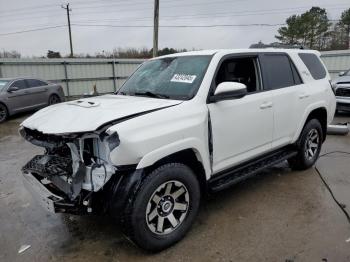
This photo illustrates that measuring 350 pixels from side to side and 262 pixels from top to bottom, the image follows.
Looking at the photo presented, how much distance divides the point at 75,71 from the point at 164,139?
55.2ft

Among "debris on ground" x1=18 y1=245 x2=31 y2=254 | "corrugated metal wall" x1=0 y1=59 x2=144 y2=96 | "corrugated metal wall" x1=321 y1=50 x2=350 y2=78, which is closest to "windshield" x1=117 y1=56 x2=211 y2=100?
"debris on ground" x1=18 y1=245 x2=31 y2=254

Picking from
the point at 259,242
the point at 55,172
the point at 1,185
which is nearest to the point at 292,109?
the point at 259,242

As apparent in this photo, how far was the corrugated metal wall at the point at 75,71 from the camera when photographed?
55.1 ft

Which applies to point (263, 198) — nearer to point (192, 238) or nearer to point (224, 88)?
point (192, 238)

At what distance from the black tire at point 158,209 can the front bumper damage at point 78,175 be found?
0.30 metres

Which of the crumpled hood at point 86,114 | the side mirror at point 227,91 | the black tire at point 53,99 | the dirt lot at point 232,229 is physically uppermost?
the side mirror at point 227,91

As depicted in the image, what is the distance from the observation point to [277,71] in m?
4.61

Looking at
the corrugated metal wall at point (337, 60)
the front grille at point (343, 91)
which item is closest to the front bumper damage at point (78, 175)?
the front grille at point (343, 91)

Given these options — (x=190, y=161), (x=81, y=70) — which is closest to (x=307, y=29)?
(x=81, y=70)

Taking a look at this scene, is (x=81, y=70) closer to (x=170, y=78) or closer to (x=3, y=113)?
(x=3, y=113)

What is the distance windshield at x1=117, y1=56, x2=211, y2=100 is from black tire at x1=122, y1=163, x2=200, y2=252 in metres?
0.86

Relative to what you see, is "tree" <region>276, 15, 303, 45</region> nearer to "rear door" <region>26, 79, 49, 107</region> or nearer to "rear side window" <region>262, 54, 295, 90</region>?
"rear door" <region>26, 79, 49, 107</region>

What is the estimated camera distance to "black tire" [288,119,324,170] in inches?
201

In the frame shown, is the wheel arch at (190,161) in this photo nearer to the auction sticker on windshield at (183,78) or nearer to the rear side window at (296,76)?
the auction sticker on windshield at (183,78)
